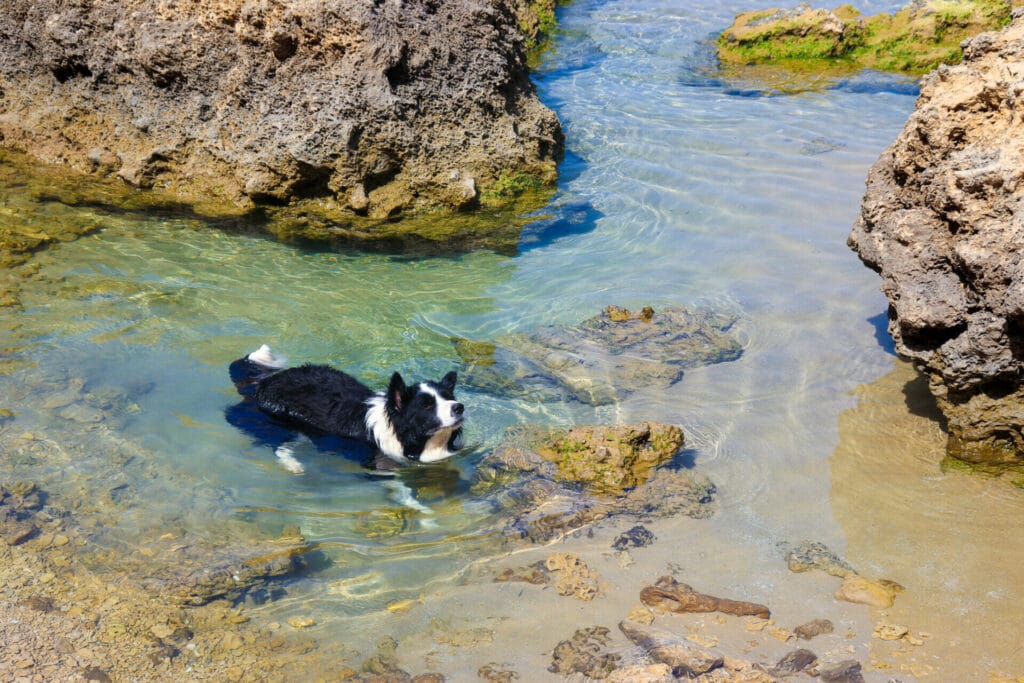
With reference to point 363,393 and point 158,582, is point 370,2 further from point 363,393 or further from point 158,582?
point 158,582

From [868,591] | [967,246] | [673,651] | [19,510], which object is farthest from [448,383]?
[967,246]

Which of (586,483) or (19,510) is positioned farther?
(586,483)

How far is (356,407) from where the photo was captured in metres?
5.56

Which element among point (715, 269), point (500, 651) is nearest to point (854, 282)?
point (715, 269)

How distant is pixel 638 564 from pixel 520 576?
63 centimetres

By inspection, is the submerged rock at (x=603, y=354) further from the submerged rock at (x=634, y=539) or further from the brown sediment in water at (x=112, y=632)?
the brown sediment in water at (x=112, y=632)

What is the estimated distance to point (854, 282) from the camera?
723cm

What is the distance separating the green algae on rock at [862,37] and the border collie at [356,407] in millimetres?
10158

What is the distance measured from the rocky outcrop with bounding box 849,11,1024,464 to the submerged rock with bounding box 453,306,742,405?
147 cm

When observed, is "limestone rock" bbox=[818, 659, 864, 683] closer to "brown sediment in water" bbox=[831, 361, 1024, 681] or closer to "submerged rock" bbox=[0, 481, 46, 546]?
"brown sediment in water" bbox=[831, 361, 1024, 681]

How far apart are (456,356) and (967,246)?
361 centimetres

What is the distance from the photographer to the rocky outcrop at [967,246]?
15.6 ft

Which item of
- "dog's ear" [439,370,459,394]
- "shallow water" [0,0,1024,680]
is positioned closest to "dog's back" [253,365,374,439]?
"shallow water" [0,0,1024,680]

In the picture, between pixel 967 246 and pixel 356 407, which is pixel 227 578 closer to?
pixel 356 407
